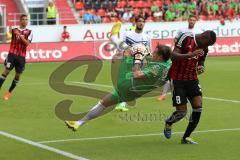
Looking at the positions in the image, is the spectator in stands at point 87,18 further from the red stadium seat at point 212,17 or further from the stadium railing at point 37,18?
the red stadium seat at point 212,17

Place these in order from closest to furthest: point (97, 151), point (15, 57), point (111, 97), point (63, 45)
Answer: point (97, 151) → point (111, 97) → point (15, 57) → point (63, 45)

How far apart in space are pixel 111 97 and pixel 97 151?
44.5 inches

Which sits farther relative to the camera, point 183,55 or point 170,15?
point 170,15

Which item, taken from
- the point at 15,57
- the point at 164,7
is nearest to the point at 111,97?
the point at 15,57

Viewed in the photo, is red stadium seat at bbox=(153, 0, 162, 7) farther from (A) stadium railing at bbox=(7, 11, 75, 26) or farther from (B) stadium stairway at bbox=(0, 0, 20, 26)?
(B) stadium stairway at bbox=(0, 0, 20, 26)

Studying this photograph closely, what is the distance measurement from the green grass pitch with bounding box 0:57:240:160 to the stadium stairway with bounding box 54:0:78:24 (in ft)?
70.8

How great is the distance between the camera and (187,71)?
10.6 m

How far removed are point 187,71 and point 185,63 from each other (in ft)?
0.44

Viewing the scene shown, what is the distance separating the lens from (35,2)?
41719 millimetres

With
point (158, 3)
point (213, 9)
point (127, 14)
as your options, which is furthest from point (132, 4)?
point (213, 9)

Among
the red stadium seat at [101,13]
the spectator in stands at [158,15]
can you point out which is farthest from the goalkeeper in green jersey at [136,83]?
the spectator in stands at [158,15]

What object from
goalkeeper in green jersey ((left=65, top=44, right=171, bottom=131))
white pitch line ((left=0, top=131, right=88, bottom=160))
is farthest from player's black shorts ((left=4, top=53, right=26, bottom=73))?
goalkeeper in green jersey ((left=65, top=44, right=171, bottom=131))

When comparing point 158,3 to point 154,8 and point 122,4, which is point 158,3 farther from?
point 122,4

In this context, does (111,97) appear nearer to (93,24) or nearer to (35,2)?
(93,24)
